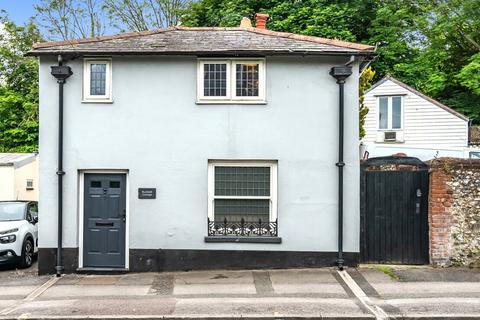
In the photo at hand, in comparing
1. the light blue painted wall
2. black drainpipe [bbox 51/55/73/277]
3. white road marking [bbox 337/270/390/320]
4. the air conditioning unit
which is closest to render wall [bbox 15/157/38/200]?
the light blue painted wall

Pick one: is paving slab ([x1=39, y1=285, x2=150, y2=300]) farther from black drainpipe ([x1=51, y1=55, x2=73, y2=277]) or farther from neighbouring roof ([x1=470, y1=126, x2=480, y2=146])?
neighbouring roof ([x1=470, y1=126, x2=480, y2=146])

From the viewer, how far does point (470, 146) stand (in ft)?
67.9

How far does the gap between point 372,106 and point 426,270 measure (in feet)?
44.3

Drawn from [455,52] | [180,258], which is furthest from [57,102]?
[455,52]

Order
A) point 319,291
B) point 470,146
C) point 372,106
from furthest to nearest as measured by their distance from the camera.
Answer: point 372,106, point 470,146, point 319,291

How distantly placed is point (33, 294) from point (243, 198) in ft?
15.1

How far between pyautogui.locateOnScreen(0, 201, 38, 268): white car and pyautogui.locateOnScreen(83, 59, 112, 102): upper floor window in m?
3.89

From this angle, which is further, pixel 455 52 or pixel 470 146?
pixel 455 52

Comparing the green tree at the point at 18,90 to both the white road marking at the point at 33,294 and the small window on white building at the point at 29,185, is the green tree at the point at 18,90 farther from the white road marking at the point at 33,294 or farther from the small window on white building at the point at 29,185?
the white road marking at the point at 33,294

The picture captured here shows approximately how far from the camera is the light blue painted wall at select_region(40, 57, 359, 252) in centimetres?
1019

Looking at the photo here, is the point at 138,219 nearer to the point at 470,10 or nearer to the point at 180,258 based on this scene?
the point at 180,258

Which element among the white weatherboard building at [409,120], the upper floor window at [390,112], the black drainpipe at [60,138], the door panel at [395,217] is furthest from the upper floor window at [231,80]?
the upper floor window at [390,112]

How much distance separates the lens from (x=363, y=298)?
8008 millimetres

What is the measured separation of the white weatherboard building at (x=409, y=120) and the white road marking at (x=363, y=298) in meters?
12.1
